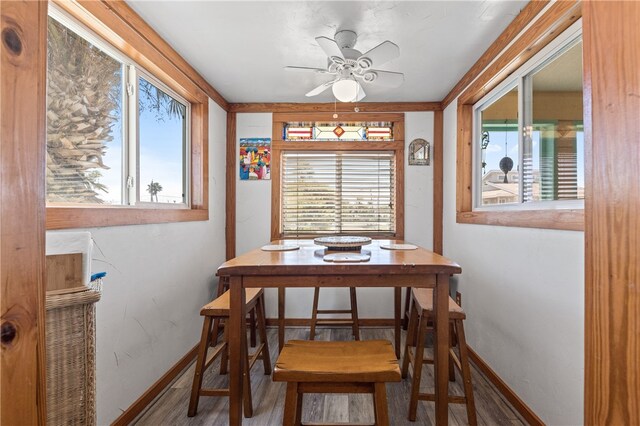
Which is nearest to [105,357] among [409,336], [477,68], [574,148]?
[409,336]

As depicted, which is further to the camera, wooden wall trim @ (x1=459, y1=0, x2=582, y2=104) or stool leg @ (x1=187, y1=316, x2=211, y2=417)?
stool leg @ (x1=187, y1=316, x2=211, y2=417)

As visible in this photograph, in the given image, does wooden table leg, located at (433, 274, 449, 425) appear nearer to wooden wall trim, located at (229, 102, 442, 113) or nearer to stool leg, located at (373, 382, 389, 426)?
stool leg, located at (373, 382, 389, 426)

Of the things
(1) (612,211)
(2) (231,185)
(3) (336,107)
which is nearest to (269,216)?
(2) (231,185)

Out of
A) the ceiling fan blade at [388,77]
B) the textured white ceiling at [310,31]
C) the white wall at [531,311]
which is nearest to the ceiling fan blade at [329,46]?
the textured white ceiling at [310,31]

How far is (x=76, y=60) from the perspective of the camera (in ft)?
4.96

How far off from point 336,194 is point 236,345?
2187 mm

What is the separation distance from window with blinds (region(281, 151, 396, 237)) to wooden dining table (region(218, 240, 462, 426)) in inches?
75.1

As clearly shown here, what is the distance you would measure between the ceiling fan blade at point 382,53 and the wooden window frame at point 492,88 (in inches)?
29.5

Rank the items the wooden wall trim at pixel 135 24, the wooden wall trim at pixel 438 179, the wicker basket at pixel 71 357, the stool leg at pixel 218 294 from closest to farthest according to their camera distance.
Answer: the wicker basket at pixel 71 357
the wooden wall trim at pixel 135 24
the stool leg at pixel 218 294
the wooden wall trim at pixel 438 179

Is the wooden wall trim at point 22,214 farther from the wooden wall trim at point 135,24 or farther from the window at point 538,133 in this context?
the window at point 538,133

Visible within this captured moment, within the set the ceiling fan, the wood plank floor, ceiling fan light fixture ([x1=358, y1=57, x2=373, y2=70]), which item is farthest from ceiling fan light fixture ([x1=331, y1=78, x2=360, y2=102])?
the wood plank floor

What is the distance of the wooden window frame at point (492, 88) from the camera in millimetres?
1442

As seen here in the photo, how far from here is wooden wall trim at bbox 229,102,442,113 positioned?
3.18 m

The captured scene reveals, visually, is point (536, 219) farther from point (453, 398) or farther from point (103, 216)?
point (103, 216)
